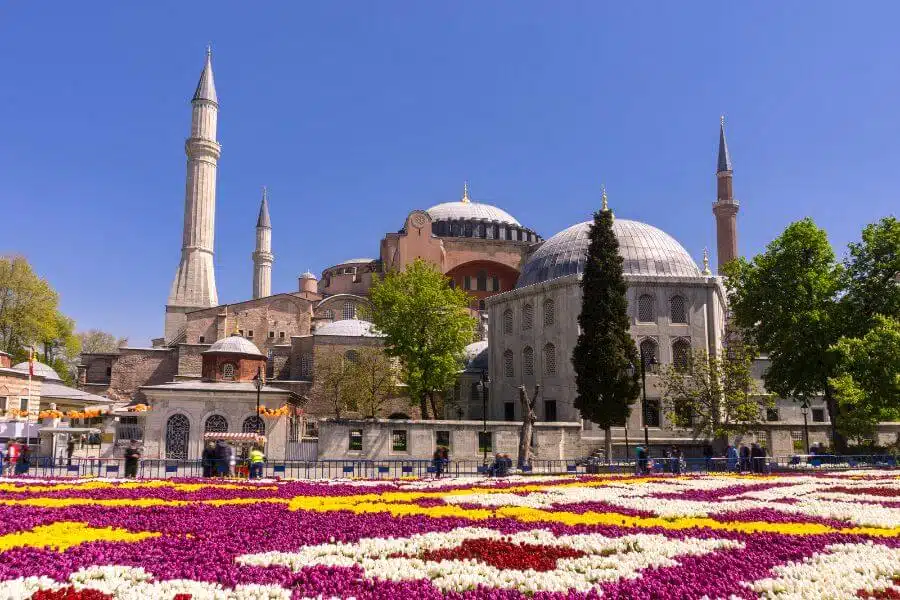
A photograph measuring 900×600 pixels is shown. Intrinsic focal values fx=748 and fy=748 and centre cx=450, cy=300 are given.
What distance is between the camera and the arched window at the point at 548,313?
37.7 m

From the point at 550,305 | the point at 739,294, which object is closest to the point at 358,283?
the point at 550,305

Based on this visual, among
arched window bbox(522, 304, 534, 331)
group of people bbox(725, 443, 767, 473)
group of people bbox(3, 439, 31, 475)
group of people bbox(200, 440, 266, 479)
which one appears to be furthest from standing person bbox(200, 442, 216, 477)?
arched window bbox(522, 304, 534, 331)

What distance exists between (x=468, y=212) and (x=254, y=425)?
117 feet

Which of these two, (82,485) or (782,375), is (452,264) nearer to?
(782,375)

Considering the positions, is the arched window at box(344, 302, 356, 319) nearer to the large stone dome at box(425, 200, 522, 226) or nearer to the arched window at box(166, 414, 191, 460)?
the large stone dome at box(425, 200, 522, 226)

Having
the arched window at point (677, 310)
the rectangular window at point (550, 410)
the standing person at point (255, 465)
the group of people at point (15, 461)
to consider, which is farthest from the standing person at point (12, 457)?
the arched window at point (677, 310)

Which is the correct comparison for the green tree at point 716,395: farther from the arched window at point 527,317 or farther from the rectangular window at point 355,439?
the rectangular window at point 355,439

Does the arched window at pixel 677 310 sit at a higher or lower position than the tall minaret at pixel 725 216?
lower

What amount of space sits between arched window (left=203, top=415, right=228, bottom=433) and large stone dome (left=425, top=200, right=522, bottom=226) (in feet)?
106

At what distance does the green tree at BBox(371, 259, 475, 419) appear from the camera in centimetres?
3550

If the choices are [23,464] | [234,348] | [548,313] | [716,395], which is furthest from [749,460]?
[234,348]

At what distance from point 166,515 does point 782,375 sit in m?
25.8

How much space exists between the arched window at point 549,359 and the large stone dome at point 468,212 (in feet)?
85.6

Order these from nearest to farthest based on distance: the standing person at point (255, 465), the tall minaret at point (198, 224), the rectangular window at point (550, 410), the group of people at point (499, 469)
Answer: the standing person at point (255, 465) < the group of people at point (499, 469) < the rectangular window at point (550, 410) < the tall minaret at point (198, 224)
